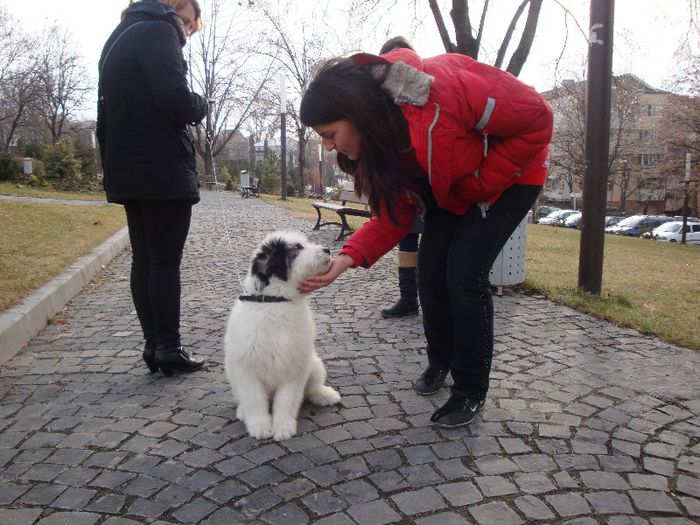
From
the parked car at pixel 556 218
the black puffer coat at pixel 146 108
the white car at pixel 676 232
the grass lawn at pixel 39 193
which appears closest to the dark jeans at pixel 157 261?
→ the black puffer coat at pixel 146 108

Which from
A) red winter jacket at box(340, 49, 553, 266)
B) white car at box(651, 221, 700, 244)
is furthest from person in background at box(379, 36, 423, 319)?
white car at box(651, 221, 700, 244)

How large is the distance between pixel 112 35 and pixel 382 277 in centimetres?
505

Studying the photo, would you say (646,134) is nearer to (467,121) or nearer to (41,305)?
(41,305)

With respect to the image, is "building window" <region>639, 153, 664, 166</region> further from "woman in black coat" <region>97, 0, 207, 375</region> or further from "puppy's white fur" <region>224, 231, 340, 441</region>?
"puppy's white fur" <region>224, 231, 340, 441</region>

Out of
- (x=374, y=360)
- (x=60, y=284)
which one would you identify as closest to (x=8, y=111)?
(x=60, y=284)

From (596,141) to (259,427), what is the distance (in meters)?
5.18

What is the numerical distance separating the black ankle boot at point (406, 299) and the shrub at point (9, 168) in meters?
24.8

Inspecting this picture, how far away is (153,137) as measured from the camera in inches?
138

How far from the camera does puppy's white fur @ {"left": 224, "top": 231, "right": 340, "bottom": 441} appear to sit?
302cm

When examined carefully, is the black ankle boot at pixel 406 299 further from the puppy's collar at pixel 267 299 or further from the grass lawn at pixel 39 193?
the grass lawn at pixel 39 193

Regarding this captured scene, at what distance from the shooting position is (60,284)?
19.8ft

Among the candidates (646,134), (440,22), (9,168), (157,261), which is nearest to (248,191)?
(9,168)

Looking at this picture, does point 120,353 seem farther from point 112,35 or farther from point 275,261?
point 112,35

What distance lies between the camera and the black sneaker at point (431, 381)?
3604 mm
